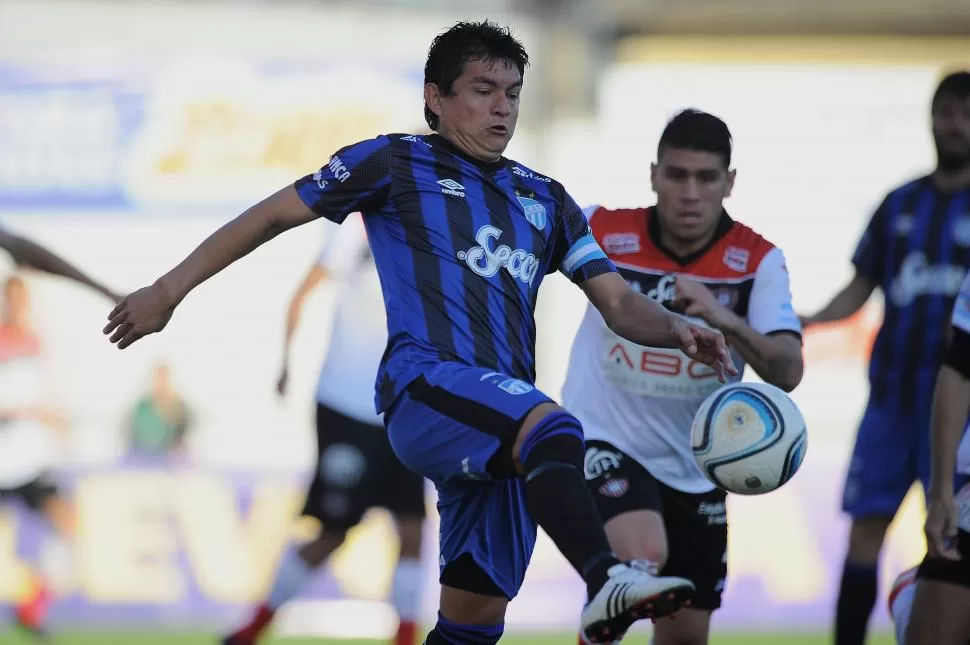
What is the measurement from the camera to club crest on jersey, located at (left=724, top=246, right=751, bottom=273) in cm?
549

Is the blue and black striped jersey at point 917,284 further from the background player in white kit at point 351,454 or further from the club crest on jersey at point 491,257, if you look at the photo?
the club crest on jersey at point 491,257

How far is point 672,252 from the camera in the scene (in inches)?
219

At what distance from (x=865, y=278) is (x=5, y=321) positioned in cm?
596

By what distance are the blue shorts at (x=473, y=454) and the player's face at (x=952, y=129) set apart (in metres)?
2.82

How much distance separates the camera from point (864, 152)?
14.0 meters

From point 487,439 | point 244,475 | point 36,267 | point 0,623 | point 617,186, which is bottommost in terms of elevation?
point 0,623

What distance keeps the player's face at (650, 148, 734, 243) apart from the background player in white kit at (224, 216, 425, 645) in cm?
223

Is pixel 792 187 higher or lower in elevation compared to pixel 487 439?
higher

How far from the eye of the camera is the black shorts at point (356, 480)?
291 inches

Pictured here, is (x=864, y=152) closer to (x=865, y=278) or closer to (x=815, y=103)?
(x=815, y=103)

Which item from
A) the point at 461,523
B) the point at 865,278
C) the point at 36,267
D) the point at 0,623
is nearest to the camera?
the point at 461,523

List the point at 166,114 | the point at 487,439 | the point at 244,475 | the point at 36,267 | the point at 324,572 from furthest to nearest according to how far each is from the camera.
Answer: the point at 166,114, the point at 244,475, the point at 324,572, the point at 36,267, the point at 487,439

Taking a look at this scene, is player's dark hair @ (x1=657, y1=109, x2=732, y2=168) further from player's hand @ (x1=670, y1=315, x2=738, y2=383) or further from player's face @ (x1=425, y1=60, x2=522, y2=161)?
player's hand @ (x1=670, y1=315, x2=738, y2=383)

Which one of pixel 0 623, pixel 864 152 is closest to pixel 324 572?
pixel 0 623
